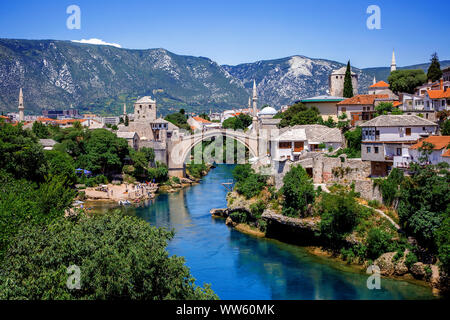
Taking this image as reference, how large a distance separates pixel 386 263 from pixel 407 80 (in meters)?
28.1

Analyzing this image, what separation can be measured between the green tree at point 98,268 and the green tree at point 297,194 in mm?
11308

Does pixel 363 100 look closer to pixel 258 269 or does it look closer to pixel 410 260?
pixel 410 260

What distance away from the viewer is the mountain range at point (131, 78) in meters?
143

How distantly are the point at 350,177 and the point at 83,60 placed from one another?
148 m

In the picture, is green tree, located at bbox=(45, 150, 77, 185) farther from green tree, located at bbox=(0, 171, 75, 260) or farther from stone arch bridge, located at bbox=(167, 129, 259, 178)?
stone arch bridge, located at bbox=(167, 129, 259, 178)

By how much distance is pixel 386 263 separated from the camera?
20.8m

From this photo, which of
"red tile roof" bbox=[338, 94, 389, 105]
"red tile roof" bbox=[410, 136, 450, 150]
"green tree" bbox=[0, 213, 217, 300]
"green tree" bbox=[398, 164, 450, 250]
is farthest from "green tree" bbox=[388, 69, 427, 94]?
"green tree" bbox=[0, 213, 217, 300]

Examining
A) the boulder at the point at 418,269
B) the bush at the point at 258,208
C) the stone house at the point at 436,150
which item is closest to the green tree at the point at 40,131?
the bush at the point at 258,208

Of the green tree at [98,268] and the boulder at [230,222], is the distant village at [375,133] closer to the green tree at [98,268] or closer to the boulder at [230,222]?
the boulder at [230,222]

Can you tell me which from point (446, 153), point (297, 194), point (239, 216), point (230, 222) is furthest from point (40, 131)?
point (446, 153)

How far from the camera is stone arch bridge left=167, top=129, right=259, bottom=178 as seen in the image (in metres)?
52.2

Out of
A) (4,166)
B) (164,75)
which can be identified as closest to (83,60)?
(164,75)
